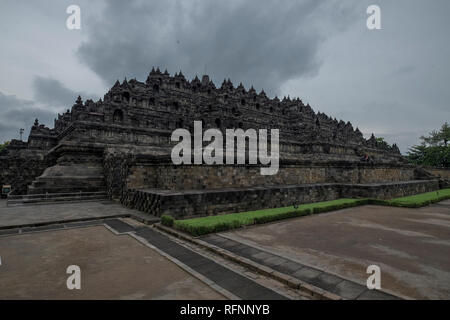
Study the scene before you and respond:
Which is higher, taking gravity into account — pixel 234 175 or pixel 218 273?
pixel 234 175

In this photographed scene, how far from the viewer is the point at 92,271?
4.80 m

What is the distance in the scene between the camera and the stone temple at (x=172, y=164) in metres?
12.1

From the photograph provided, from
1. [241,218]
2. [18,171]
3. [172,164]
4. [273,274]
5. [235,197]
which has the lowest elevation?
[273,274]


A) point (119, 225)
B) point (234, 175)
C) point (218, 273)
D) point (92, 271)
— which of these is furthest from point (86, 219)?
point (234, 175)

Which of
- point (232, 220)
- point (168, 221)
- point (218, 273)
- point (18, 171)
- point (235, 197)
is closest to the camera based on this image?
point (218, 273)

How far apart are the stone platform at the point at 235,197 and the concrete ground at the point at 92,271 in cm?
263

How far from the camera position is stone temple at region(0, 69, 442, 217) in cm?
1209

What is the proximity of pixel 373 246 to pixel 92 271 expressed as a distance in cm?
704

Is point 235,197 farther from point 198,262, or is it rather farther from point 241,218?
point 198,262

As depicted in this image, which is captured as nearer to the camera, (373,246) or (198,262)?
(198,262)

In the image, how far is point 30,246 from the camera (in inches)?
250
